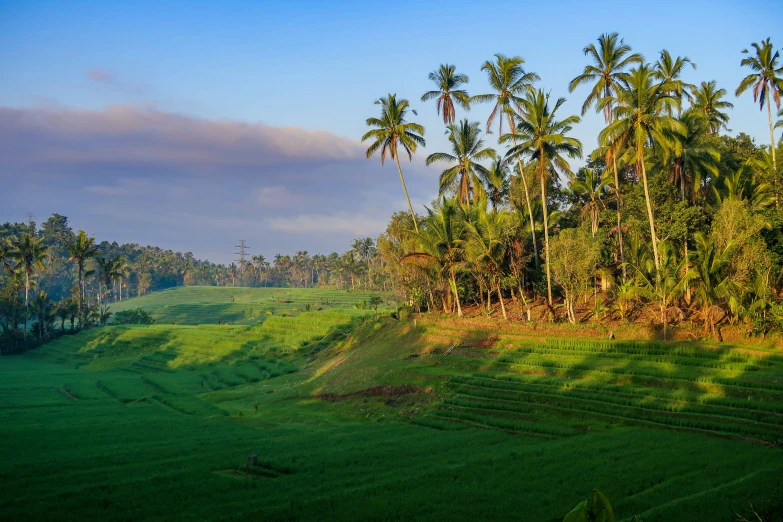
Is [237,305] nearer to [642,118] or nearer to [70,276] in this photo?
[70,276]

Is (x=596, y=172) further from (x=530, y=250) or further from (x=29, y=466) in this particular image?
(x=29, y=466)

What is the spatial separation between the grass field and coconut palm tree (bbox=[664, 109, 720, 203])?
15.9 metres

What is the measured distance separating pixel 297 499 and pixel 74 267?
178917 mm

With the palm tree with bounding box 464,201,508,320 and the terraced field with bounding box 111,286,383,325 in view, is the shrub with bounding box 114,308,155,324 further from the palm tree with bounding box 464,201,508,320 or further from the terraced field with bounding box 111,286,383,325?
the palm tree with bounding box 464,201,508,320

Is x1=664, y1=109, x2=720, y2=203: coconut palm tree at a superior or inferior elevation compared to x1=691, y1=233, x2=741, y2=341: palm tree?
superior

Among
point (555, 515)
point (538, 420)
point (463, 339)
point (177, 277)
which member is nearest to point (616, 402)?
point (538, 420)

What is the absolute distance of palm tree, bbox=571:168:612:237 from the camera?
49.6 m

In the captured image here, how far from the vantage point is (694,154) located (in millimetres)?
41156

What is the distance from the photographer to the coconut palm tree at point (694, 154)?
40.9m

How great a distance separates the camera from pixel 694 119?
40844 millimetres

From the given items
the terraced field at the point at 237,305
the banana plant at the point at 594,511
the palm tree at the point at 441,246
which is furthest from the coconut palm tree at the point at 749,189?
the terraced field at the point at 237,305

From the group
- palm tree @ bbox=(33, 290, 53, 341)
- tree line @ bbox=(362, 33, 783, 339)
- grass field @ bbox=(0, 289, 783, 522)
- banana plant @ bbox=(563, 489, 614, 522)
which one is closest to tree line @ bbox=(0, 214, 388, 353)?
palm tree @ bbox=(33, 290, 53, 341)

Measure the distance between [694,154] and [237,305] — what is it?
10780cm

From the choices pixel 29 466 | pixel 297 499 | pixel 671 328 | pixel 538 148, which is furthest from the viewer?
pixel 538 148
